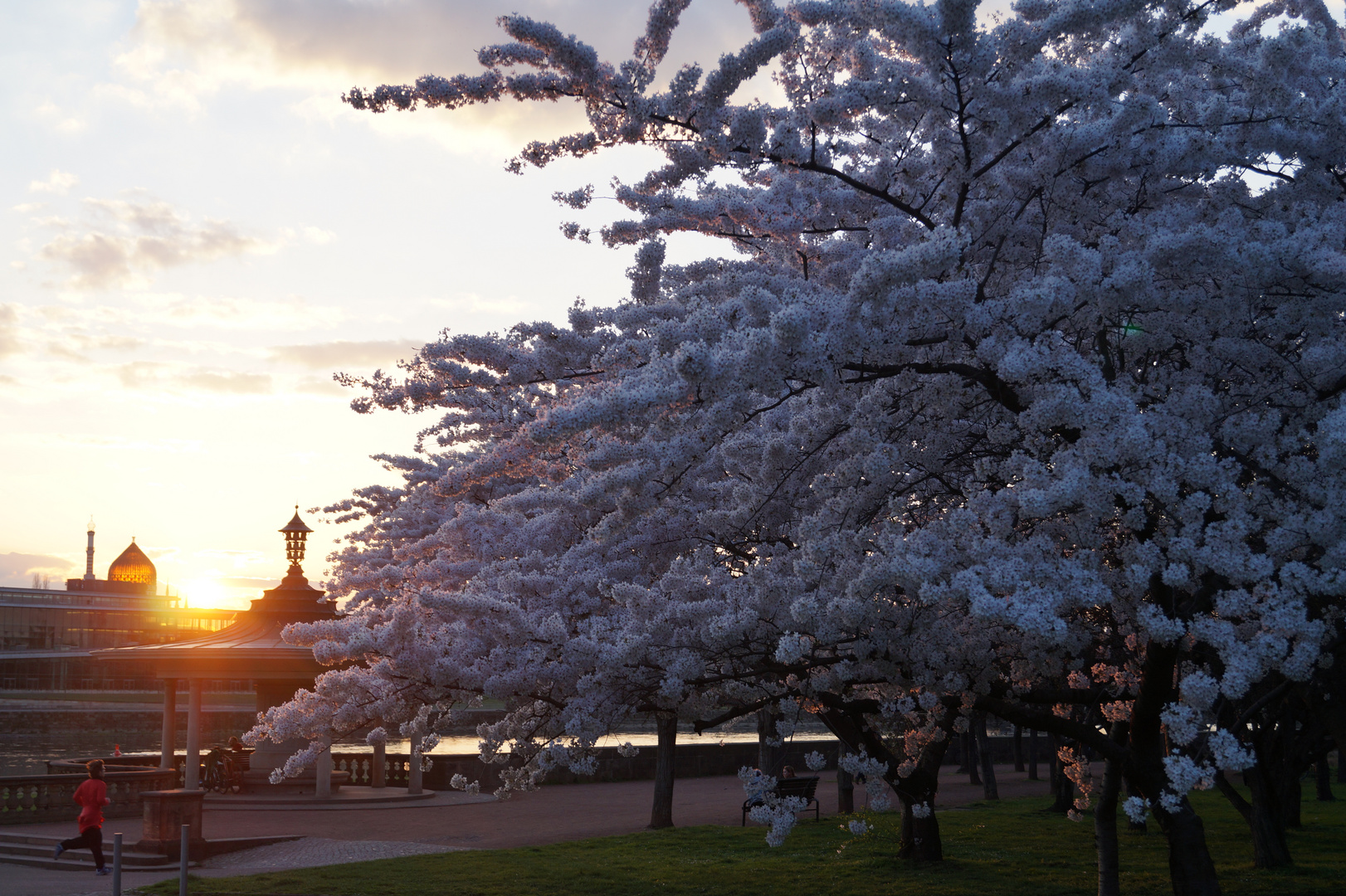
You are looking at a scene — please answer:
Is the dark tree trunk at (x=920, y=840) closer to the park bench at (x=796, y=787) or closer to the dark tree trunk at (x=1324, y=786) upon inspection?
the park bench at (x=796, y=787)

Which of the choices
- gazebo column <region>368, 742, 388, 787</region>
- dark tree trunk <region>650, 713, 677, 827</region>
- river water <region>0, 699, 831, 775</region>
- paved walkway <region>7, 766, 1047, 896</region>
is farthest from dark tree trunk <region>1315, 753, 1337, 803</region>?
gazebo column <region>368, 742, 388, 787</region>

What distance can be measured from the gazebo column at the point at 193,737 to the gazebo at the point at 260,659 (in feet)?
0.06

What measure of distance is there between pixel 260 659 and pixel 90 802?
379 inches

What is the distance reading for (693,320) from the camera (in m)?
7.24

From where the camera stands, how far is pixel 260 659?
26484 millimetres

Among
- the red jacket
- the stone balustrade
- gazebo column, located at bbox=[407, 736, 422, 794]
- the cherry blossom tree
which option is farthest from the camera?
gazebo column, located at bbox=[407, 736, 422, 794]

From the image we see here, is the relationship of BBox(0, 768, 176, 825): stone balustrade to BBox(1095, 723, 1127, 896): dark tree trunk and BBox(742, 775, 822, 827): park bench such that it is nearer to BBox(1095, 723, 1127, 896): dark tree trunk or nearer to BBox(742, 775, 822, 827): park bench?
BBox(742, 775, 822, 827): park bench

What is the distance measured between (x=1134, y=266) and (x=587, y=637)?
619 centimetres

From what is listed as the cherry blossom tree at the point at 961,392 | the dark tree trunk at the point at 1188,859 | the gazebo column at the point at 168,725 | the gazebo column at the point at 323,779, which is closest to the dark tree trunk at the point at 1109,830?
the cherry blossom tree at the point at 961,392

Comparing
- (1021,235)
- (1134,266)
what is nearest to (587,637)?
(1021,235)

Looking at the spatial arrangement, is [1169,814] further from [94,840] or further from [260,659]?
[260,659]

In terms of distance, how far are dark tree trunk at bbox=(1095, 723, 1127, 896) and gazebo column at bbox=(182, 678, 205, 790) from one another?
70.3ft

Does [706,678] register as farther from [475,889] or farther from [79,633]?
→ [79,633]

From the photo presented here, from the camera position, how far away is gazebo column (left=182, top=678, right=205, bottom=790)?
25781mm
